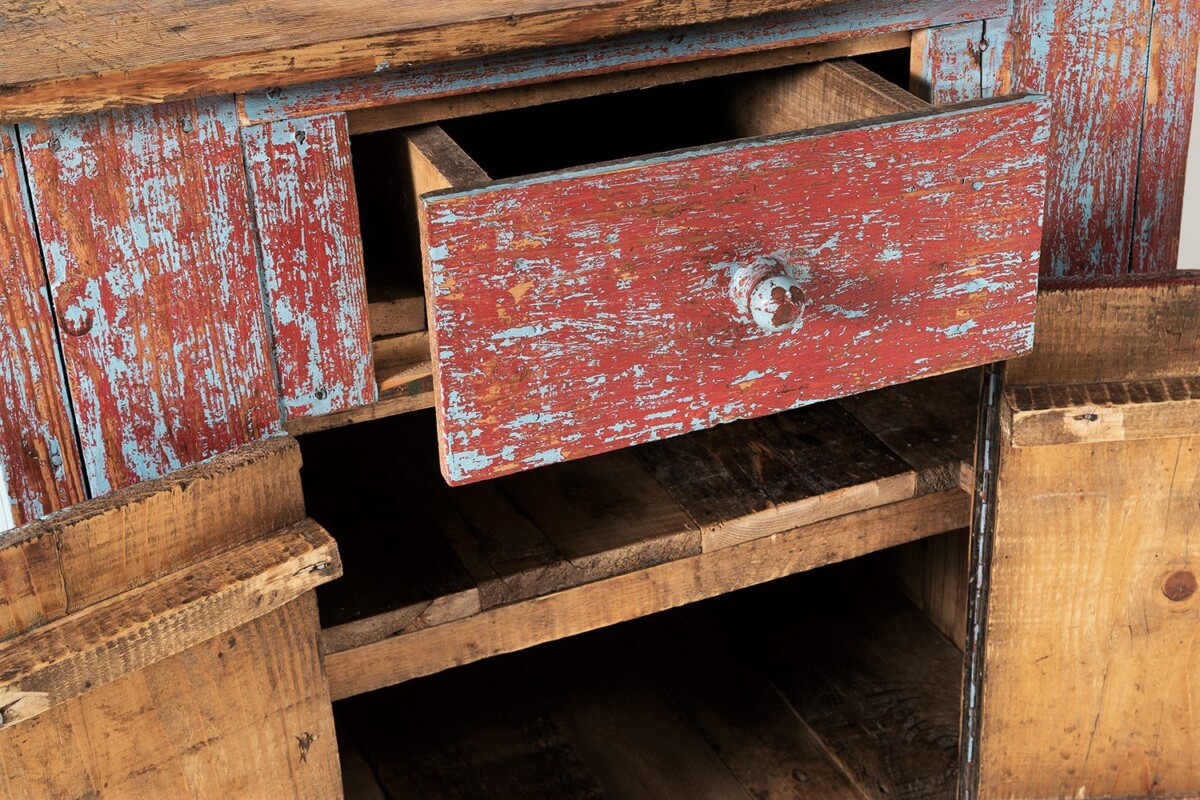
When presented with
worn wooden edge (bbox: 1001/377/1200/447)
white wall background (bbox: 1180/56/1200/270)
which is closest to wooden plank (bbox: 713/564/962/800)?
worn wooden edge (bbox: 1001/377/1200/447)

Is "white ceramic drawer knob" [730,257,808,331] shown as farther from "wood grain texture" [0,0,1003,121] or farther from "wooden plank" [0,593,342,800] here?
"wooden plank" [0,593,342,800]

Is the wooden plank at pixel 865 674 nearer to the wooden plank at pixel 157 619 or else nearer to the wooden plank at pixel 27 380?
the wooden plank at pixel 157 619

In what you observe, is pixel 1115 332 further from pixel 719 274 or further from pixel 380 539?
pixel 380 539

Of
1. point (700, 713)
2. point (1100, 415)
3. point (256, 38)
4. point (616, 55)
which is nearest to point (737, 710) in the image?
point (700, 713)

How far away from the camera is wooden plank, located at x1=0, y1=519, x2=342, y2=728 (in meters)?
0.82

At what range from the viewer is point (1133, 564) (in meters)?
1.14

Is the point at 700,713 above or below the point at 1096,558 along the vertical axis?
below

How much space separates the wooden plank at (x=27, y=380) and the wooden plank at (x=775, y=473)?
470 mm

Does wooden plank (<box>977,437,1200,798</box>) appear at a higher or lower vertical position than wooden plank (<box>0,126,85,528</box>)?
lower

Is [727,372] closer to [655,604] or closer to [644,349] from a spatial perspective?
[644,349]

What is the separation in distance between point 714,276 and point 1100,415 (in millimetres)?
372

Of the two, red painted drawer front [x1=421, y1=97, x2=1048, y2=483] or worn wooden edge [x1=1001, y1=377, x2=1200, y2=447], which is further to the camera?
worn wooden edge [x1=1001, y1=377, x2=1200, y2=447]

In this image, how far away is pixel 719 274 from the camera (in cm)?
85

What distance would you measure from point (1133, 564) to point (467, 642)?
20.4 inches
